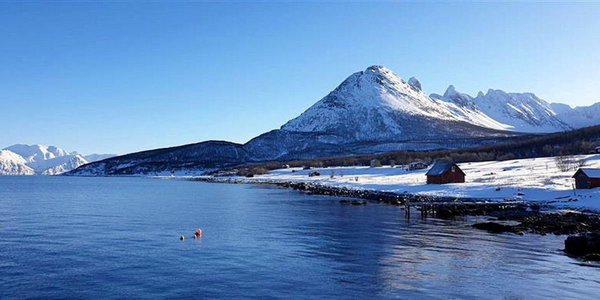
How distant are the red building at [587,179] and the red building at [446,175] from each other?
3223 centimetres

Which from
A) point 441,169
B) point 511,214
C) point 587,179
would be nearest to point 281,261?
point 511,214

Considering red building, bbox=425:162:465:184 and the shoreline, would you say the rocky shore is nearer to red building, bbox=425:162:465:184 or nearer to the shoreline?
the shoreline

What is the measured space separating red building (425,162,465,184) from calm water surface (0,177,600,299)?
5490 centimetres

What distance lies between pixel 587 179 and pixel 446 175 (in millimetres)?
34702

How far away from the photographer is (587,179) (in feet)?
265

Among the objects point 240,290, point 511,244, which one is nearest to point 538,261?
point 511,244

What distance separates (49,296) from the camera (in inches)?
1024

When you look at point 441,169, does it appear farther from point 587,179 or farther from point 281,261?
point 281,261

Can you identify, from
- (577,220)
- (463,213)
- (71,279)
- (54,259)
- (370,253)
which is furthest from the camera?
(463,213)

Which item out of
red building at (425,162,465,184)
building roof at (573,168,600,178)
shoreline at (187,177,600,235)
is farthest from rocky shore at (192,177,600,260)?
red building at (425,162,465,184)

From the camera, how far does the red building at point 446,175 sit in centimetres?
11288

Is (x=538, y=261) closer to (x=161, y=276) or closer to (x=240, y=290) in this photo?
(x=240, y=290)

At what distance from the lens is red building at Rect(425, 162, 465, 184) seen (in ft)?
370

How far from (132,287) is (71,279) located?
456cm
